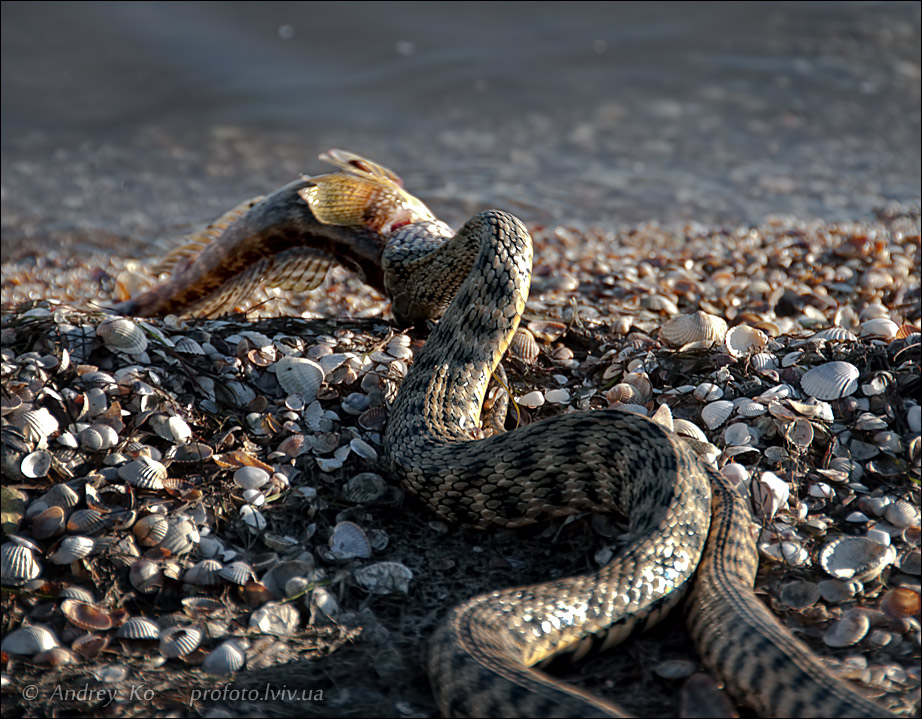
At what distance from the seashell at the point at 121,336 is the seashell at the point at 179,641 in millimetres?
1519

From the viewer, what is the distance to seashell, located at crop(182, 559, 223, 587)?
122 inches

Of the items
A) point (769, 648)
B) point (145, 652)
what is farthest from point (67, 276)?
point (769, 648)

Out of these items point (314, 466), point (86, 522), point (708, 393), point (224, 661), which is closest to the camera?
point (224, 661)

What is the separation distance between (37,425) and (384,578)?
58.8 inches

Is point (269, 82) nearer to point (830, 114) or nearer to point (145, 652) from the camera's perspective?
point (830, 114)

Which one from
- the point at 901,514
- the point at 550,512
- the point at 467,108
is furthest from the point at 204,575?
the point at 467,108

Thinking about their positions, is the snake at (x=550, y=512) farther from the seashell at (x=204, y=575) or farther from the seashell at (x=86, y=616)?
the seashell at (x=86, y=616)

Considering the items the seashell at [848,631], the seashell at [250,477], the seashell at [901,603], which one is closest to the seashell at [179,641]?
the seashell at [250,477]

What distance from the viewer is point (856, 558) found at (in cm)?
310

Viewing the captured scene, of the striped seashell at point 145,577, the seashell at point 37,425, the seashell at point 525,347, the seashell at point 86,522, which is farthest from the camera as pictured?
the seashell at point 525,347

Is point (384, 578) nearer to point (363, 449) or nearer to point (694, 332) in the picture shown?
point (363, 449)

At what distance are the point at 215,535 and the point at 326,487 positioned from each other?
1.63 feet

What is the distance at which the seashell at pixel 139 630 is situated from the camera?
2883 millimetres

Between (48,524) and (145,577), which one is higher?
(48,524)
